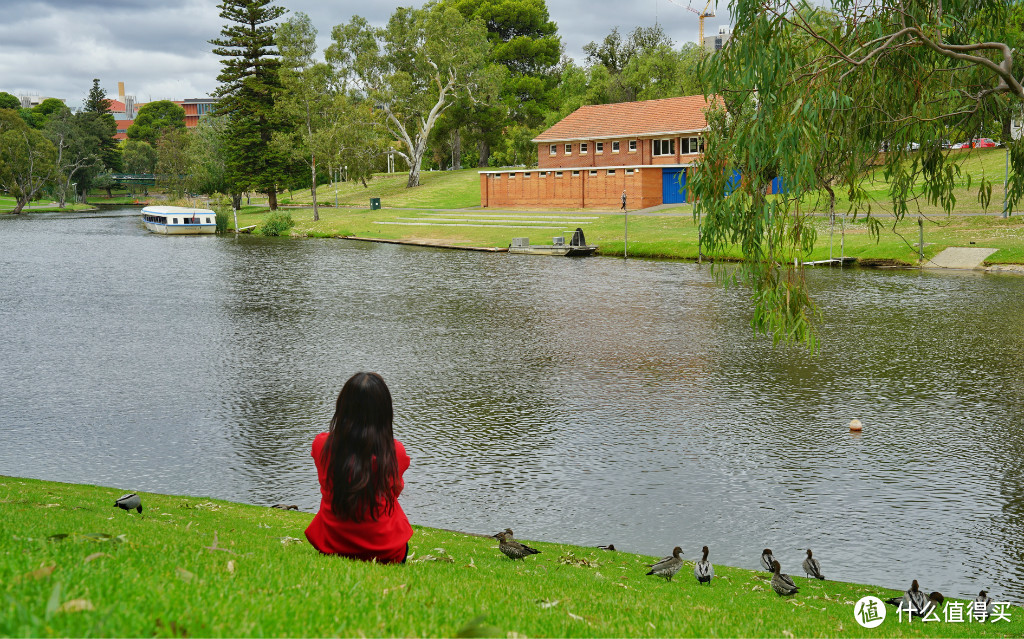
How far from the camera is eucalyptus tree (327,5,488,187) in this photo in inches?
3413

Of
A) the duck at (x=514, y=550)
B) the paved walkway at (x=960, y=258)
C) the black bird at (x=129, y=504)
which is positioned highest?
the paved walkway at (x=960, y=258)

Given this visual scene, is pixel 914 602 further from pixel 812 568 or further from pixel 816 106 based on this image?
pixel 816 106

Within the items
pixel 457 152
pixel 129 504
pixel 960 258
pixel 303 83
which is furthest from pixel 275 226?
pixel 129 504

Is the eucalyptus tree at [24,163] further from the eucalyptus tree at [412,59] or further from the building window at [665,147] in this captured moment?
the building window at [665,147]

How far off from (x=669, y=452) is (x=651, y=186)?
5575cm

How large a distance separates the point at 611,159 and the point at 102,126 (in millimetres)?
89126

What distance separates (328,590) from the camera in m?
5.45

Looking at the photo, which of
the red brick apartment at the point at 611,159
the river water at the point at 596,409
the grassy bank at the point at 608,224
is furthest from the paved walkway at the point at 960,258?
the red brick apartment at the point at 611,159

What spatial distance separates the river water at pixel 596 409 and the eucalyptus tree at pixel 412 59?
55348mm

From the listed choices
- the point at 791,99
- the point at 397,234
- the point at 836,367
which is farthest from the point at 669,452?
the point at 397,234

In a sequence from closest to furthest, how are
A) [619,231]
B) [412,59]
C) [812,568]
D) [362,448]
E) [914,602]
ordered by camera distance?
[362,448] < [914,602] < [812,568] < [619,231] < [412,59]

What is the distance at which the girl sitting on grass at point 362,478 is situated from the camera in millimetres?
6652

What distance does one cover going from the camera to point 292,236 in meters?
70.6

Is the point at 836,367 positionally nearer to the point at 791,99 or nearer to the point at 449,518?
the point at 791,99
